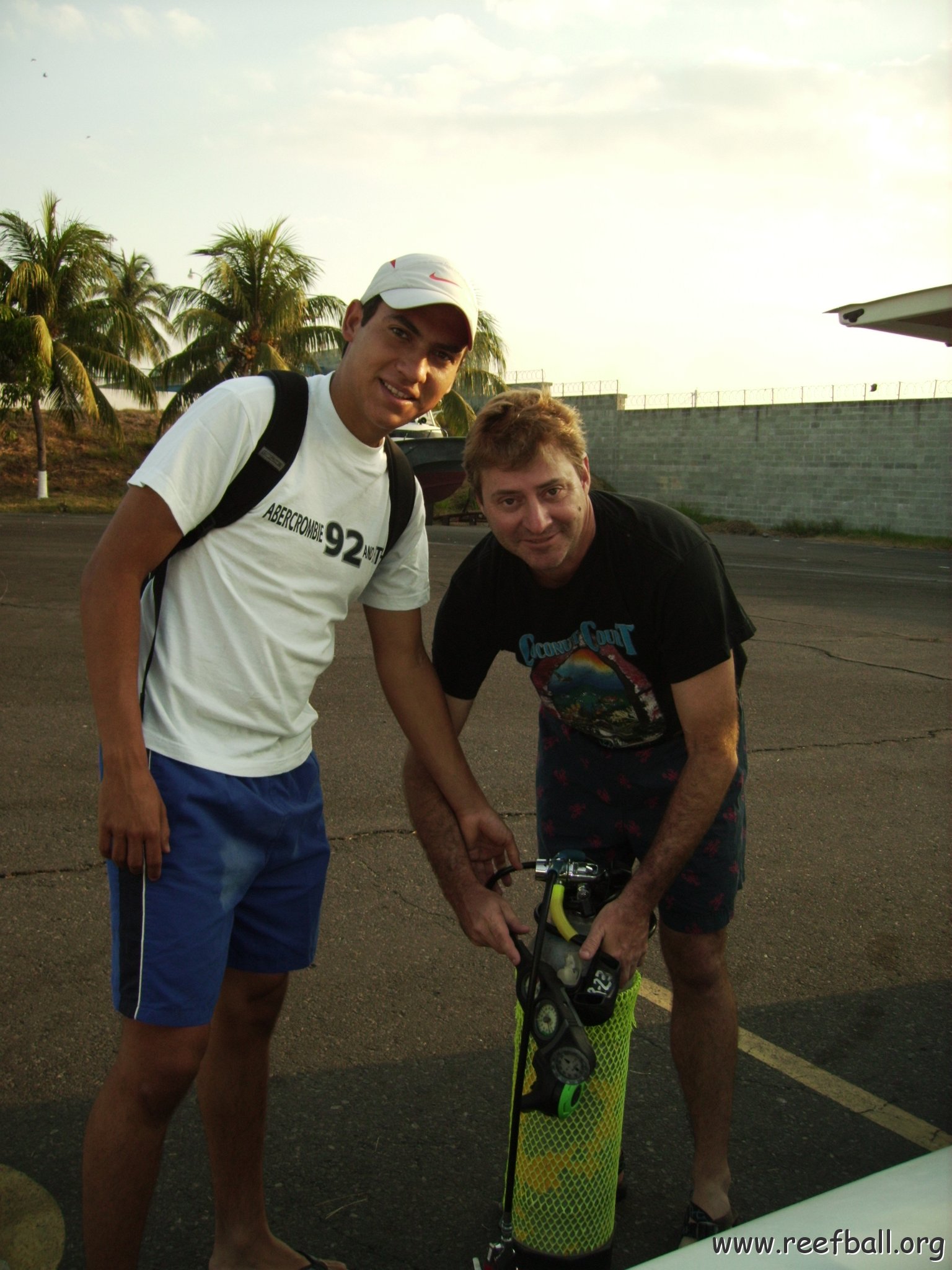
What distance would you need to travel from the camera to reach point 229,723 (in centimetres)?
202

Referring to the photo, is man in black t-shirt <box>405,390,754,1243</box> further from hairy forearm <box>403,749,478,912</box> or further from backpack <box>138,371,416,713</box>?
backpack <box>138,371,416,713</box>

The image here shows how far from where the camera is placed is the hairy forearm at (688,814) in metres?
2.24

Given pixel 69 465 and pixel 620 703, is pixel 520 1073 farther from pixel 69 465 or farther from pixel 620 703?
pixel 69 465

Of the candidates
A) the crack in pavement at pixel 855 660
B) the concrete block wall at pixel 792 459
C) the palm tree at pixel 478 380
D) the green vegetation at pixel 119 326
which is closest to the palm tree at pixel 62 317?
the green vegetation at pixel 119 326

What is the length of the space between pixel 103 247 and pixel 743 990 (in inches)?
1349

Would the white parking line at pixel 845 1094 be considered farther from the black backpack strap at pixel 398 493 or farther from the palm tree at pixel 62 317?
the palm tree at pixel 62 317

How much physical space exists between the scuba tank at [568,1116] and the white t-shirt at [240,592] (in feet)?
2.08

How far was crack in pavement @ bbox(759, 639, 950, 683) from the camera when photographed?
913cm

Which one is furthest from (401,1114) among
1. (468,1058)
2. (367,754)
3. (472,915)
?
(367,754)

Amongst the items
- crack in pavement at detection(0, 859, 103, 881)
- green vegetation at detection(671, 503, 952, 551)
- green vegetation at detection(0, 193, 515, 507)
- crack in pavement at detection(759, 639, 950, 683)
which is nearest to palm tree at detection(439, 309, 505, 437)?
green vegetation at detection(0, 193, 515, 507)

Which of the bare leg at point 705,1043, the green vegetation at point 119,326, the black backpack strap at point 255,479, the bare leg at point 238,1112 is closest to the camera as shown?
the black backpack strap at point 255,479

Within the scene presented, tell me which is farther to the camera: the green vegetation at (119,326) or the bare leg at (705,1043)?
the green vegetation at (119,326)

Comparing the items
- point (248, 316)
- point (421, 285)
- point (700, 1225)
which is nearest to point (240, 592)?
point (421, 285)

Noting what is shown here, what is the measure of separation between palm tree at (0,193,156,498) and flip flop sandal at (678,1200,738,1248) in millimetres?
31176
